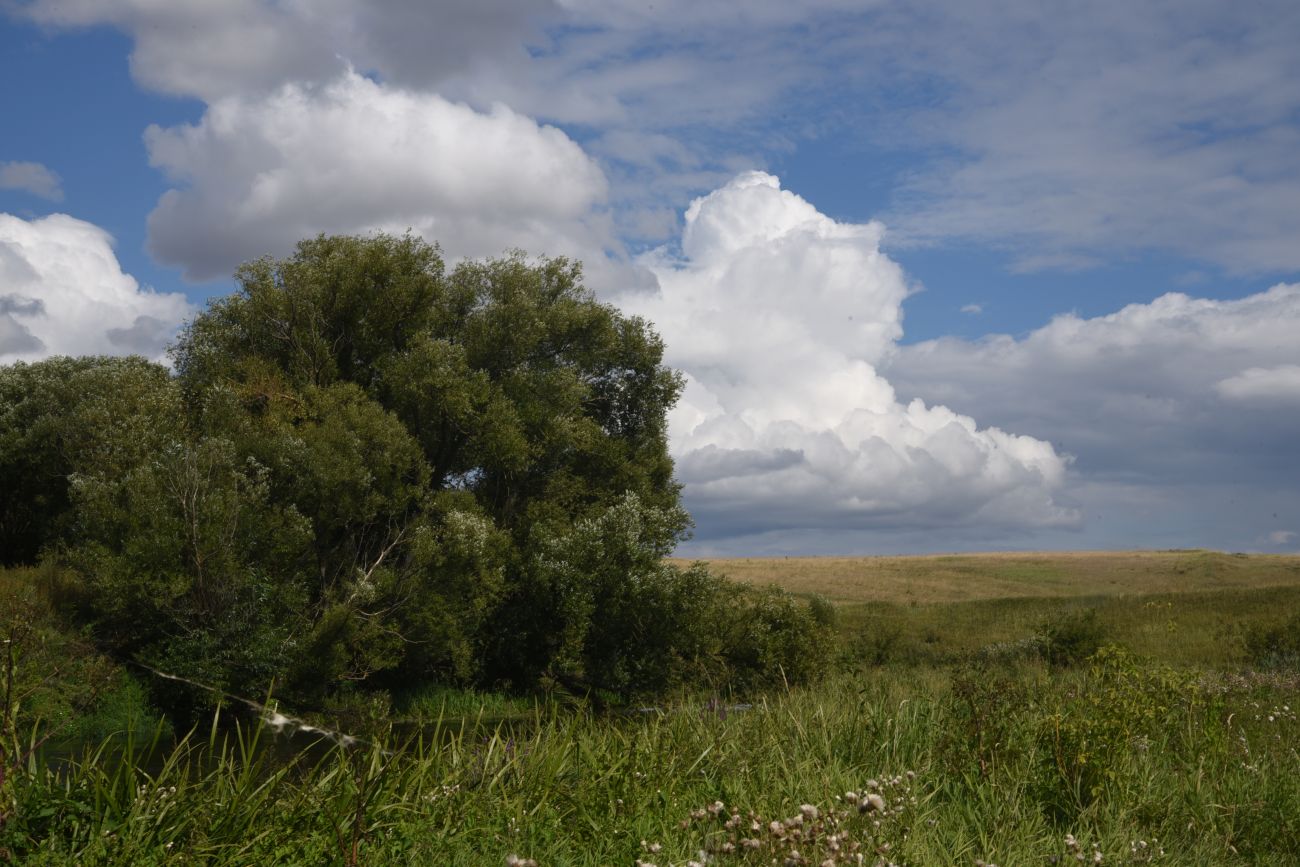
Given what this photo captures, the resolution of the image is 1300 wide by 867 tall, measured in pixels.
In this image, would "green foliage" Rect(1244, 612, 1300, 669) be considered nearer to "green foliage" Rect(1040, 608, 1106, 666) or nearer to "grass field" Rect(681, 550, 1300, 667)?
"grass field" Rect(681, 550, 1300, 667)

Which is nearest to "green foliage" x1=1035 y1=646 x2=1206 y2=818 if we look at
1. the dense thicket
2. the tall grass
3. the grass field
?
the tall grass

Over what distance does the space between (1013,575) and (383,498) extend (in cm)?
7388

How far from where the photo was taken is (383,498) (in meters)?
28.8

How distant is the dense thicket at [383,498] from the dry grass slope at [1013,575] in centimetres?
3214

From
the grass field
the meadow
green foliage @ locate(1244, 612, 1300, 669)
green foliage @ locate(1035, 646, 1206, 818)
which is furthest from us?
the grass field

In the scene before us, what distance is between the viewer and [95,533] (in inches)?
1056

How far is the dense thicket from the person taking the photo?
86.2 ft

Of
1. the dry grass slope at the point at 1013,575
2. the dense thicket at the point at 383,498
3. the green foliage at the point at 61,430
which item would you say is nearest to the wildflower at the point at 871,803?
the dense thicket at the point at 383,498

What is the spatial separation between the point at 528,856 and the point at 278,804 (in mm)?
1734

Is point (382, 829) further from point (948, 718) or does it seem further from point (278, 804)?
point (948, 718)

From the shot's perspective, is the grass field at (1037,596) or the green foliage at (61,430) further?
the grass field at (1037,596)

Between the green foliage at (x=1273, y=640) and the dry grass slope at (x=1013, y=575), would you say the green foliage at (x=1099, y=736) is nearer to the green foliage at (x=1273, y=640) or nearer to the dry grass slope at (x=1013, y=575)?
the green foliage at (x=1273, y=640)

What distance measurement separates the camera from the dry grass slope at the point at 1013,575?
235ft

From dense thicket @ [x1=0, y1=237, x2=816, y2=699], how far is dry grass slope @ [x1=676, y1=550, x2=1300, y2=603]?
105 ft
